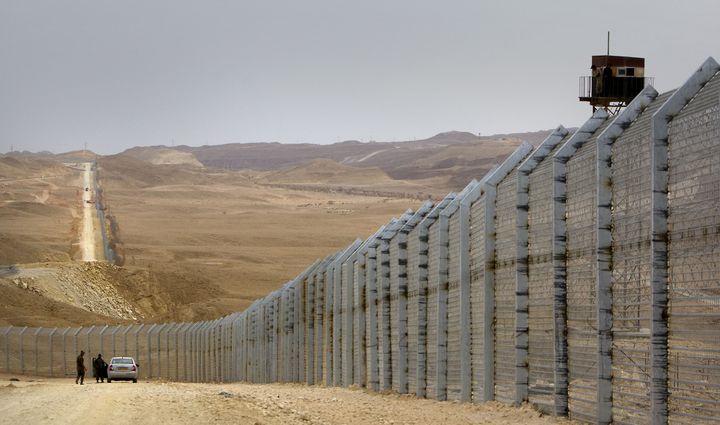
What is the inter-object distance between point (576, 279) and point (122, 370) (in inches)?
1324

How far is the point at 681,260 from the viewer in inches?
354

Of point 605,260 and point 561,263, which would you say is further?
point 561,263

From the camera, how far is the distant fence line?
350 inches

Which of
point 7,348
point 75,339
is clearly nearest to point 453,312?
point 75,339

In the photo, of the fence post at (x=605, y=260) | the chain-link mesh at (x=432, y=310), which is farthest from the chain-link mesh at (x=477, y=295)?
the fence post at (x=605, y=260)

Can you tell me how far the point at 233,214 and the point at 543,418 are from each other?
164 m

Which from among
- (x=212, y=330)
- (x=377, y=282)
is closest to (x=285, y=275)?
(x=212, y=330)

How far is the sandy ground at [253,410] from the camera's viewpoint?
13.5m

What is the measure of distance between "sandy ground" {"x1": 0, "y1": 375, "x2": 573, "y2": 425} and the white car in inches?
887

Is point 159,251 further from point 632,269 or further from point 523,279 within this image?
point 632,269

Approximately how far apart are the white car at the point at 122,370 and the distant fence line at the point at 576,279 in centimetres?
2190

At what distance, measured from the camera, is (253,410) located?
1555 centimetres

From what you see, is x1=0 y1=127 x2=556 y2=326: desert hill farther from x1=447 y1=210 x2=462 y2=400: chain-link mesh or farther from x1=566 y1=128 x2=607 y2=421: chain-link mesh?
x1=566 y1=128 x2=607 y2=421: chain-link mesh

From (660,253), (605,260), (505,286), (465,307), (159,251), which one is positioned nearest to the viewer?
(660,253)
